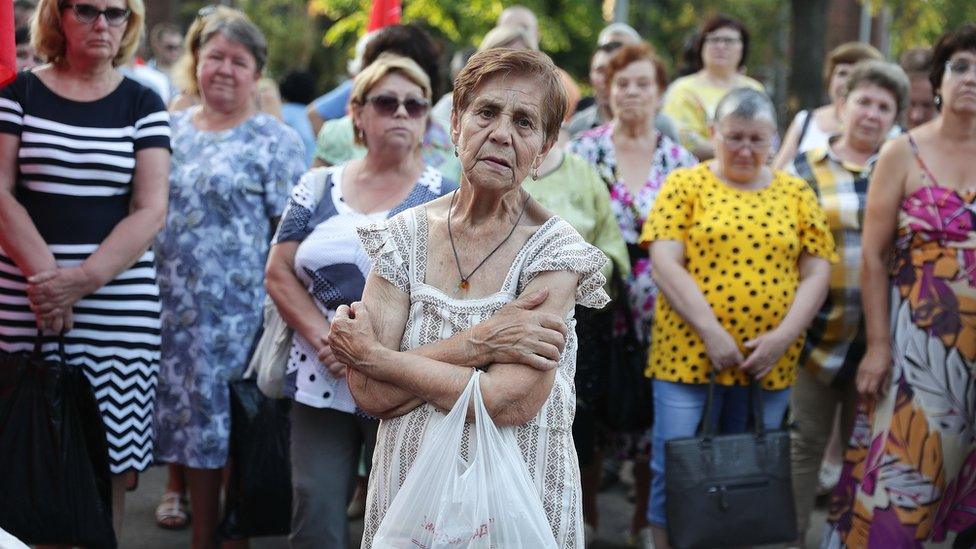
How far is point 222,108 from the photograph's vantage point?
212 inches

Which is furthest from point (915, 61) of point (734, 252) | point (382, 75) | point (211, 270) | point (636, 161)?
point (211, 270)

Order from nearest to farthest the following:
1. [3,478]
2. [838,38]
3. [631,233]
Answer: [3,478] → [631,233] → [838,38]

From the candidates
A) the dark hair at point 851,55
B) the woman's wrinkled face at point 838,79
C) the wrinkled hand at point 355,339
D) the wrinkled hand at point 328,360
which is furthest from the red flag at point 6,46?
the dark hair at point 851,55

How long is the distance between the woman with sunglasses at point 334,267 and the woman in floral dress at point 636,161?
5.60 ft

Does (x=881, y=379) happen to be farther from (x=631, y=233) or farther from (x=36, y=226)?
(x=36, y=226)

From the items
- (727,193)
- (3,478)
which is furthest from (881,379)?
(3,478)

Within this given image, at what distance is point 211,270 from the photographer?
5.19 meters

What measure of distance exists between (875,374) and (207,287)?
9.51ft

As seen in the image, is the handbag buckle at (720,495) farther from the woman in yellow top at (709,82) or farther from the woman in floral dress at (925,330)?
the woman in yellow top at (709,82)

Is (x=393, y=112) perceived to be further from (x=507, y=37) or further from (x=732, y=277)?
(x=507, y=37)

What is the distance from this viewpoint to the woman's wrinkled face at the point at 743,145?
207 inches

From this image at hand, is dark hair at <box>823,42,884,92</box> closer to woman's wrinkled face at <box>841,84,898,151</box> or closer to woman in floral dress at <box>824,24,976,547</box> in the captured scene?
woman's wrinkled face at <box>841,84,898,151</box>

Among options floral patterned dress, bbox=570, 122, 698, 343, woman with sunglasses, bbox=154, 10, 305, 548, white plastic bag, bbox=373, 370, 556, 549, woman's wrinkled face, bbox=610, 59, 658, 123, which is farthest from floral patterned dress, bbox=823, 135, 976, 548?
woman with sunglasses, bbox=154, 10, 305, 548

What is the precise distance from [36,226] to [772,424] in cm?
325
